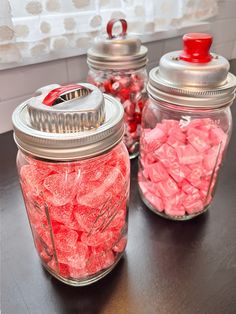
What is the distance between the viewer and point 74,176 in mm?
356

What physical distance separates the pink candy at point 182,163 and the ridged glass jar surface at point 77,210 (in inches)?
4.3

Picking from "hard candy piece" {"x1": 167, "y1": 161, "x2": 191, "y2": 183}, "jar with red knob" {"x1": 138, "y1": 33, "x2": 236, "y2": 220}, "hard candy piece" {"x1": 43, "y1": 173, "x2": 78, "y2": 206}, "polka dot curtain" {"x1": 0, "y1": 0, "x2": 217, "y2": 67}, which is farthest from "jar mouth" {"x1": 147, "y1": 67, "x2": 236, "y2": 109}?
"polka dot curtain" {"x1": 0, "y1": 0, "x2": 217, "y2": 67}

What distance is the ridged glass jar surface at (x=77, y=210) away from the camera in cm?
35

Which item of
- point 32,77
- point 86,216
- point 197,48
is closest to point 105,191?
point 86,216

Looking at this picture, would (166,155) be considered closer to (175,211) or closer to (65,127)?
(175,211)

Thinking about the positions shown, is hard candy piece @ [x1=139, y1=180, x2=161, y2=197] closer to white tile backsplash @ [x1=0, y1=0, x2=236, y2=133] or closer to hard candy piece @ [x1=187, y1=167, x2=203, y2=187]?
hard candy piece @ [x1=187, y1=167, x2=203, y2=187]

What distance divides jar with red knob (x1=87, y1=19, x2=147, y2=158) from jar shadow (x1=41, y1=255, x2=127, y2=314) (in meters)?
0.34

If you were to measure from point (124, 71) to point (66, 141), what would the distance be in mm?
376

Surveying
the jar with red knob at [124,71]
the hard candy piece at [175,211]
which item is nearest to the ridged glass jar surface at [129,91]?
the jar with red knob at [124,71]

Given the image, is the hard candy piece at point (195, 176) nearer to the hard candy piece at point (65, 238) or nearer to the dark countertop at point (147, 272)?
the dark countertop at point (147, 272)

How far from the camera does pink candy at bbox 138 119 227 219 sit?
1.59ft

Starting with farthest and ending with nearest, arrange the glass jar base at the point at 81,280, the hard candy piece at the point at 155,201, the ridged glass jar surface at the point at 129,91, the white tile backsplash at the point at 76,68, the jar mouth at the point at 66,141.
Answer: the white tile backsplash at the point at 76,68 < the ridged glass jar surface at the point at 129,91 < the hard candy piece at the point at 155,201 < the glass jar base at the point at 81,280 < the jar mouth at the point at 66,141

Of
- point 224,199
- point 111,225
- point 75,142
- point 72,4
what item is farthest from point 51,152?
point 72,4

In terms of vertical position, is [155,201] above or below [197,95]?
below
